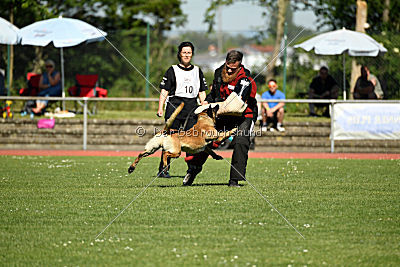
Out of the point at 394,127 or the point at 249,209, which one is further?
the point at 394,127

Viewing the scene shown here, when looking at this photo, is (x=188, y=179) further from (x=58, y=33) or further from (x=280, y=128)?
(x=58, y=33)

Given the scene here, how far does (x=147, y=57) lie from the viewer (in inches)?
923

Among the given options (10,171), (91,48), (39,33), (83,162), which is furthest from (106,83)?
(10,171)

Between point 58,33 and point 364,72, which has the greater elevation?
point 58,33

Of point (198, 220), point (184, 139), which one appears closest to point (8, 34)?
point (184, 139)

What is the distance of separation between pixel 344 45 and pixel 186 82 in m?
11.3

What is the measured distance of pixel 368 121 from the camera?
56.9 feet

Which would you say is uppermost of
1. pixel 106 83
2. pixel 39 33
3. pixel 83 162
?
pixel 39 33

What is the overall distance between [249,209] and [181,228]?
1.40 metres

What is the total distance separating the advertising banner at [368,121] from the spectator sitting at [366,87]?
9.32 ft

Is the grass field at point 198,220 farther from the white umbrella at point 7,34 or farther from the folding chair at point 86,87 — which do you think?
the folding chair at point 86,87

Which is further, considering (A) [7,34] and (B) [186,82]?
(A) [7,34]

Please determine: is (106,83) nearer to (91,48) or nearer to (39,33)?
(91,48)

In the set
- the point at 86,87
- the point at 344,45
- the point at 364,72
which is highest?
the point at 344,45
